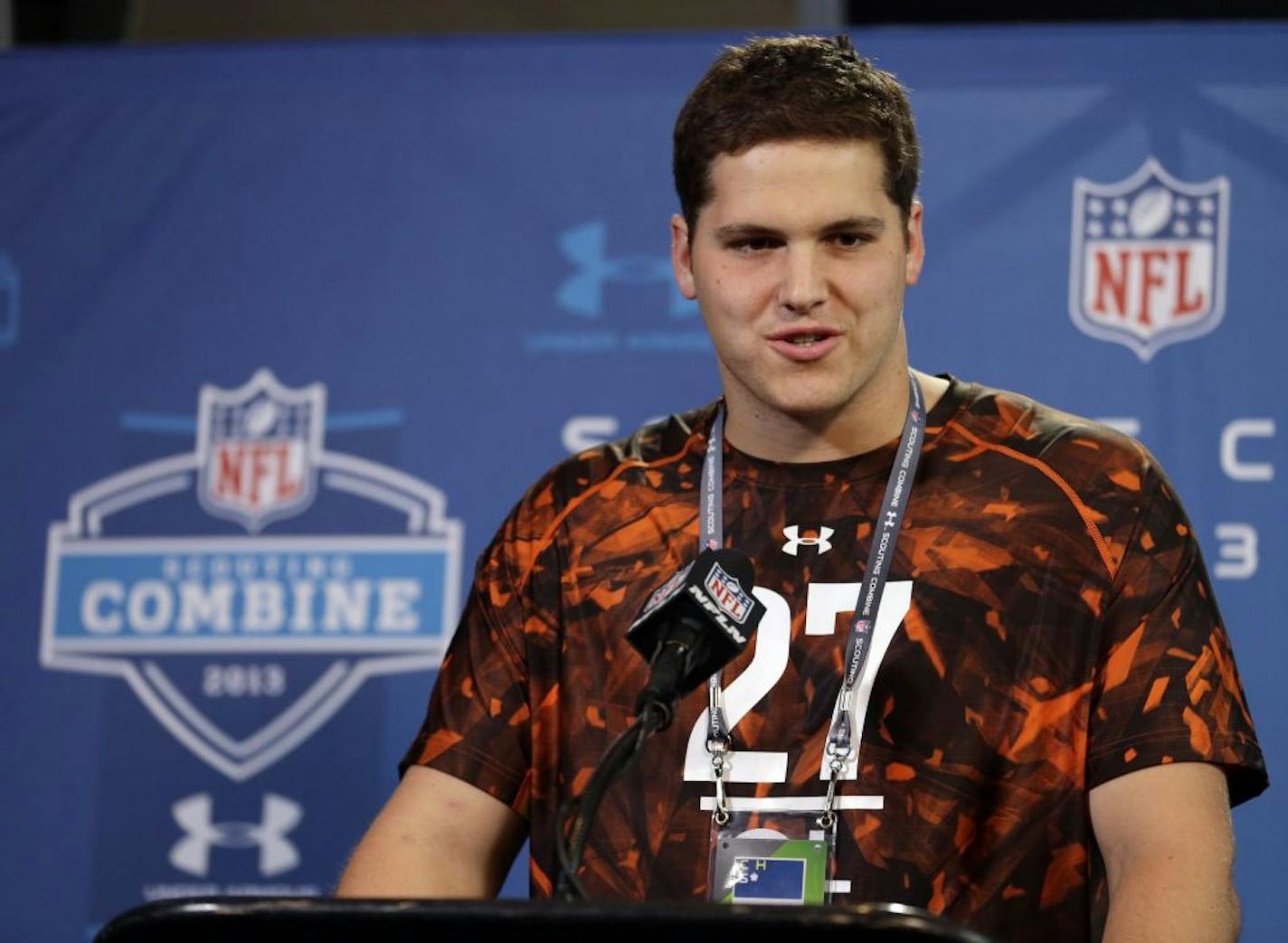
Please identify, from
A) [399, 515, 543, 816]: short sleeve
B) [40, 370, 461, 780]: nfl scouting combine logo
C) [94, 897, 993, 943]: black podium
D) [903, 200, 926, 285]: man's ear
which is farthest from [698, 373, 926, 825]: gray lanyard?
[40, 370, 461, 780]: nfl scouting combine logo

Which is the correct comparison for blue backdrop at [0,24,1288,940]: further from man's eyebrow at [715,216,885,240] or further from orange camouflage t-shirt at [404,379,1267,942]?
man's eyebrow at [715,216,885,240]

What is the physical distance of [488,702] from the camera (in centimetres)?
209

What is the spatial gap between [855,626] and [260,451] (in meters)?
1.33

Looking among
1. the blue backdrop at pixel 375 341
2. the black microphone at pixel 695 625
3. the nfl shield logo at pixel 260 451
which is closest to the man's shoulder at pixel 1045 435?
the black microphone at pixel 695 625

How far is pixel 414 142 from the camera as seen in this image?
3.09 meters

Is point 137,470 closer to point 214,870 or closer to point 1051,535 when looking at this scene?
point 214,870

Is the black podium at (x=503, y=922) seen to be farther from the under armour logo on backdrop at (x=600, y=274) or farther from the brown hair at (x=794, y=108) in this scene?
the under armour logo on backdrop at (x=600, y=274)

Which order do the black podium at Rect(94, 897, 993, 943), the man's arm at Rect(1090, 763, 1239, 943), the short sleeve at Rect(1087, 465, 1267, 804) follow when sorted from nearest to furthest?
the black podium at Rect(94, 897, 993, 943) < the man's arm at Rect(1090, 763, 1239, 943) < the short sleeve at Rect(1087, 465, 1267, 804)

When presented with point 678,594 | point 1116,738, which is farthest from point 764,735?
point 678,594

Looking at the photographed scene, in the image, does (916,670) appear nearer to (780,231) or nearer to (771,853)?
(771,853)

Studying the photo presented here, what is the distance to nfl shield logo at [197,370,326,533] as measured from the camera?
302 centimetres

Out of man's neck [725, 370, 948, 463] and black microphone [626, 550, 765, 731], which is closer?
black microphone [626, 550, 765, 731]

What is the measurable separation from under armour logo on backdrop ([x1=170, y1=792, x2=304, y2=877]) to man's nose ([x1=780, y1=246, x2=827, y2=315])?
1.38 metres

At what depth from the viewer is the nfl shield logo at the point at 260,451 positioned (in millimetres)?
3021
